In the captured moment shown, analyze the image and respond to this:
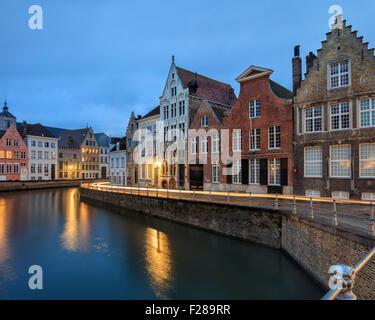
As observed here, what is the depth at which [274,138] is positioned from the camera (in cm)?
2164

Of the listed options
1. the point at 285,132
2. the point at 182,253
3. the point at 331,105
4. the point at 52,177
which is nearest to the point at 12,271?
the point at 182,253

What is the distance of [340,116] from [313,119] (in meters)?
1.86

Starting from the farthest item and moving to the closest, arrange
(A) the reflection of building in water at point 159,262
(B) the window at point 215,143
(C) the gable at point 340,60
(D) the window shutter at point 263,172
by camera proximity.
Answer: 1. (B) the window at point 215,143
2. (D) the window shutter at point 263,172
3. (C) the gable at point 340,60
4. (A) the reflection of building in water at point 159,262

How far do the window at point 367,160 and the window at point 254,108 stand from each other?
8.81 metres

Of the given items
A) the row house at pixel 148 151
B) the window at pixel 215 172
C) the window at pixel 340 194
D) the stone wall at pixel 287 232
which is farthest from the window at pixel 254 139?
the row house at pixel 148 151

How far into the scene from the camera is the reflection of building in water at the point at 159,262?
10.4m

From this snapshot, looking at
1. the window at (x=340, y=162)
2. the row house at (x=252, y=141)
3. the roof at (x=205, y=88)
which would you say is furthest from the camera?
the roof at (x=205, y=88)

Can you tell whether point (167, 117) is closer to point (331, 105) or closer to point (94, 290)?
point (331, 105)

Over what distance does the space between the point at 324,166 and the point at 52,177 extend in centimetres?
6255

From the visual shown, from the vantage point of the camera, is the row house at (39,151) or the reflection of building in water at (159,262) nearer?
the reflection of building in water at (159,262)

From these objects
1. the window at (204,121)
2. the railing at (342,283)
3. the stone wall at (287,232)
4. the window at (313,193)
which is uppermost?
the window at (204,121)

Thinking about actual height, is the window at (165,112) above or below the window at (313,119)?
above

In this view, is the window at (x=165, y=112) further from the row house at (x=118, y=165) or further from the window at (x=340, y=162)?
the window at (x=340, y=162)

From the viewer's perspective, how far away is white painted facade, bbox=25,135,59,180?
187 feet
